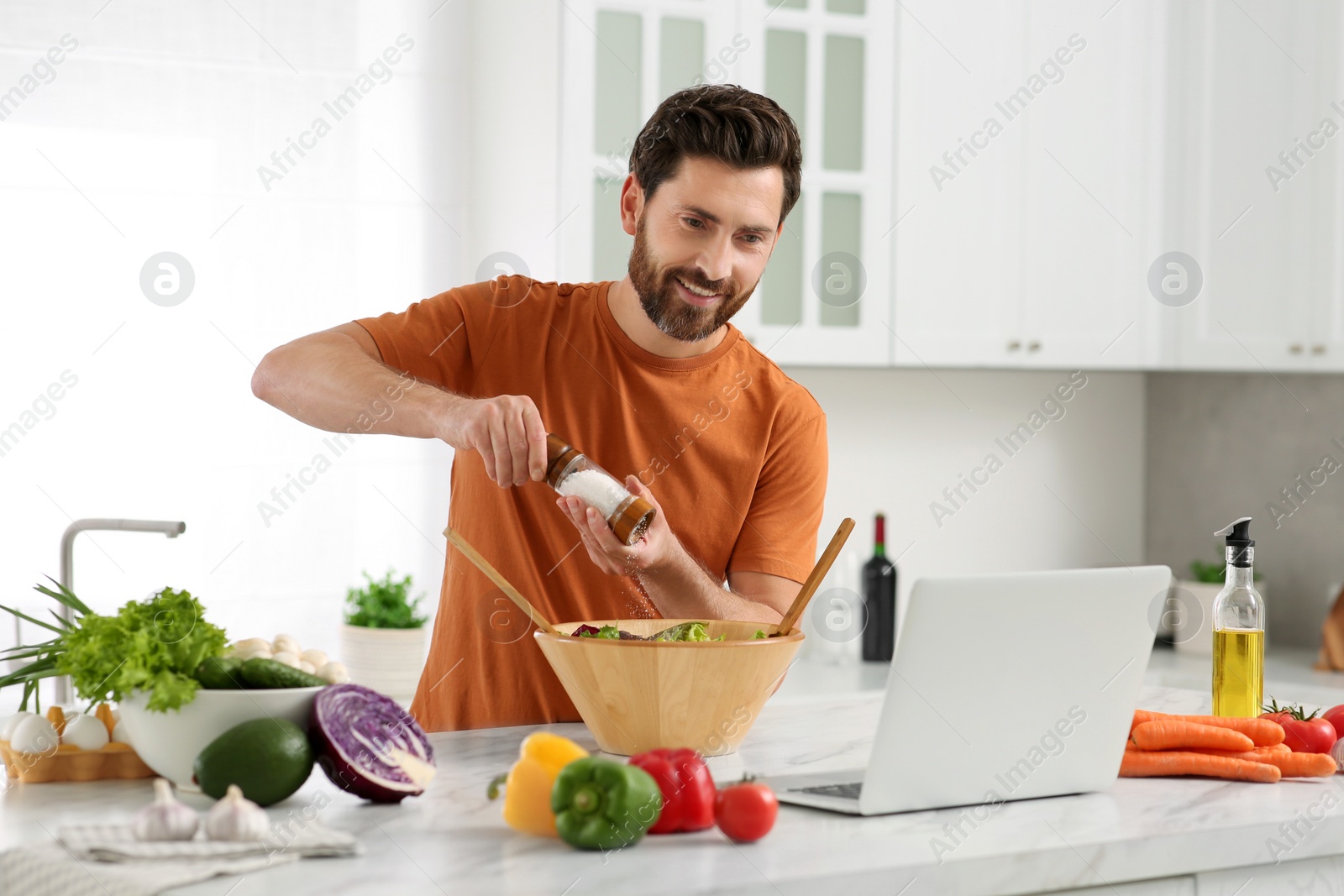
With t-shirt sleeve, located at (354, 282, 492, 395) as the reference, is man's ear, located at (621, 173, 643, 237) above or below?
above

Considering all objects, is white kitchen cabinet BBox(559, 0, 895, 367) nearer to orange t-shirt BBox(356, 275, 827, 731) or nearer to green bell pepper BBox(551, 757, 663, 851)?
orange t-shirt BBox(356, 275, 827, 731)

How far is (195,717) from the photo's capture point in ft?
3.71

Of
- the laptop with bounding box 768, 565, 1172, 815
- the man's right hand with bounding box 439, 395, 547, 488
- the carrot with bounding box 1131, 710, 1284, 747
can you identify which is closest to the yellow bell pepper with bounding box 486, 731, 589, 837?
the laptop with bounding box 768, 565, 1172, 815

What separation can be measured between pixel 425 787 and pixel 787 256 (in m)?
2.01

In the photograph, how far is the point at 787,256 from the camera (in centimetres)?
299

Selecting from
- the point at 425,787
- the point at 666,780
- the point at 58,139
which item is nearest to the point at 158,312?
the point at 58,139

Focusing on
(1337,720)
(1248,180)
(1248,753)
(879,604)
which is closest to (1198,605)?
(879,604)

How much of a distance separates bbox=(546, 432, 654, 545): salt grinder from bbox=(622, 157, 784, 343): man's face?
15.8 inches

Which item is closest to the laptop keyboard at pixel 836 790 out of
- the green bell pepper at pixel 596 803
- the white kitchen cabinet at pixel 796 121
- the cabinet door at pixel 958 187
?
the green bell pepper at pixel 596 803

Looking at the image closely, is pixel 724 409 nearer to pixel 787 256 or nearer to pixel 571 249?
pixel 571 249

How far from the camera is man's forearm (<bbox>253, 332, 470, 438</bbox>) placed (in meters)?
1.56

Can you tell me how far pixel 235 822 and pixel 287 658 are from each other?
0.81ft

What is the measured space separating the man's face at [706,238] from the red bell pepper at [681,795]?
0.80m

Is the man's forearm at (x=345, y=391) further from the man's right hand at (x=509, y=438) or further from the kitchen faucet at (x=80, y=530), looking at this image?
the kitchen faucet at (x=80, y=530)
